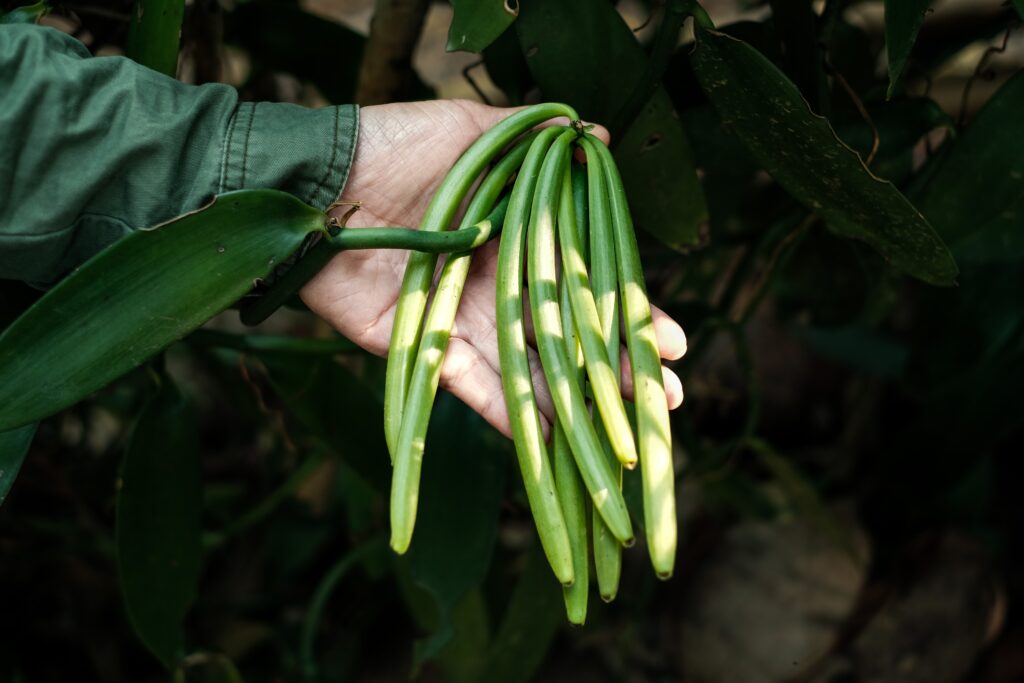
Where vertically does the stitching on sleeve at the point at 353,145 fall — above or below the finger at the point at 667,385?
above

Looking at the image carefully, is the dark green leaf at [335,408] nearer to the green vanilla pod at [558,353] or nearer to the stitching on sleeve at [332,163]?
the stitching on sleeve at [332,163]

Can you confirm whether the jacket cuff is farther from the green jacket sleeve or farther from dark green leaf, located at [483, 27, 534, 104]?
dark green leaf, located at [483, 27, 534, 104]

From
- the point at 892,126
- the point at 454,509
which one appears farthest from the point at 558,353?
the point at 892,126

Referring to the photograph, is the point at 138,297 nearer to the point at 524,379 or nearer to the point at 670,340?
the point at 524,379

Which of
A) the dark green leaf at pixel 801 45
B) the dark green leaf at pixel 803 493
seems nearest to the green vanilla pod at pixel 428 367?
the dark green leaf at pixel 801 45

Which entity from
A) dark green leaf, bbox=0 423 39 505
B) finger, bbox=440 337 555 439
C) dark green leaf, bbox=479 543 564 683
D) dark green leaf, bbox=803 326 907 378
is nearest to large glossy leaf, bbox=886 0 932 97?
finger, bbox=440 337 555 439

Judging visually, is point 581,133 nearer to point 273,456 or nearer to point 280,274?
point 280,274
